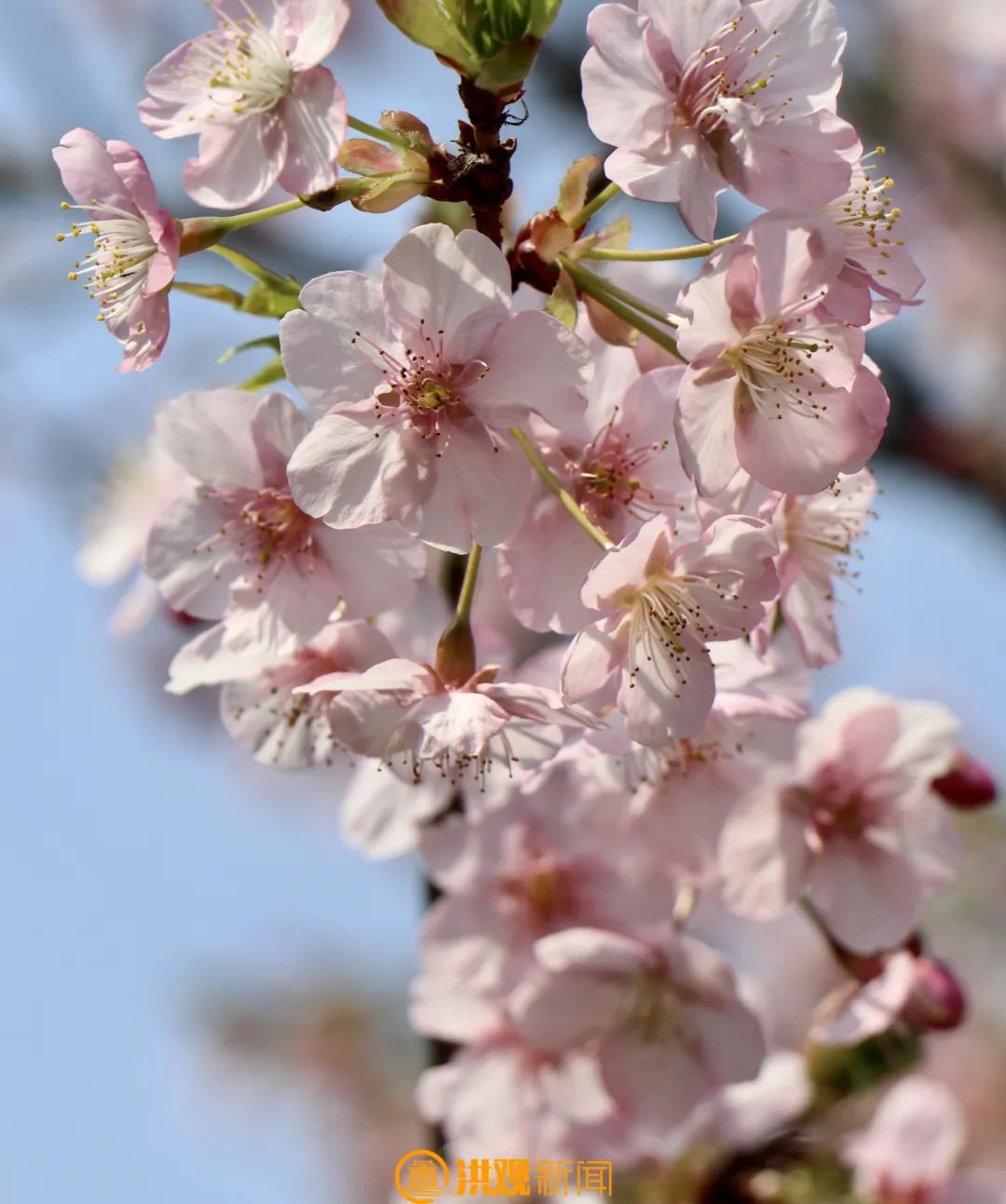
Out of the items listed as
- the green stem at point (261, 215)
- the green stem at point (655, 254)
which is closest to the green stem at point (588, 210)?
the green stem at point (655, 254)

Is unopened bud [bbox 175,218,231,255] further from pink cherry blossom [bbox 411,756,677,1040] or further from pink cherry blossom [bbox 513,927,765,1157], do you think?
pink cherry blossom [bbox 513,927,765,1157]

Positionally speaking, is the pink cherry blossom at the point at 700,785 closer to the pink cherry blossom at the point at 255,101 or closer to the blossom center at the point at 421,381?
the blossom center at the point at 421,381

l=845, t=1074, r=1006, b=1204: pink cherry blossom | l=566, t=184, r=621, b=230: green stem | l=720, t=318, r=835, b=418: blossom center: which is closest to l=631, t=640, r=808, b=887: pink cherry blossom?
l=720, t=318, r=835, b=418: blossom center

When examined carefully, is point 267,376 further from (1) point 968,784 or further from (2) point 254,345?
(1) point 968,784

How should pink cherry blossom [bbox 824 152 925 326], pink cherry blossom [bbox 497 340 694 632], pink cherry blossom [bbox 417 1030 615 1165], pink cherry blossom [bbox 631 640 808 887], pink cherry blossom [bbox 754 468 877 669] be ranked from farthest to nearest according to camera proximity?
pink cherry blossom [bbox 417 1030 615 1165] → pink cherry blossom [bbox 631 640 808 887] → pink cherry blossom [bbox 754 468 877 669] → pink cherry blossom [bbox 497 340 694 632] → pink cherry blossom [bbox 824 152 925 326]

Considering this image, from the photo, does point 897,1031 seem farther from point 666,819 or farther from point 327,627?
point 327,627
